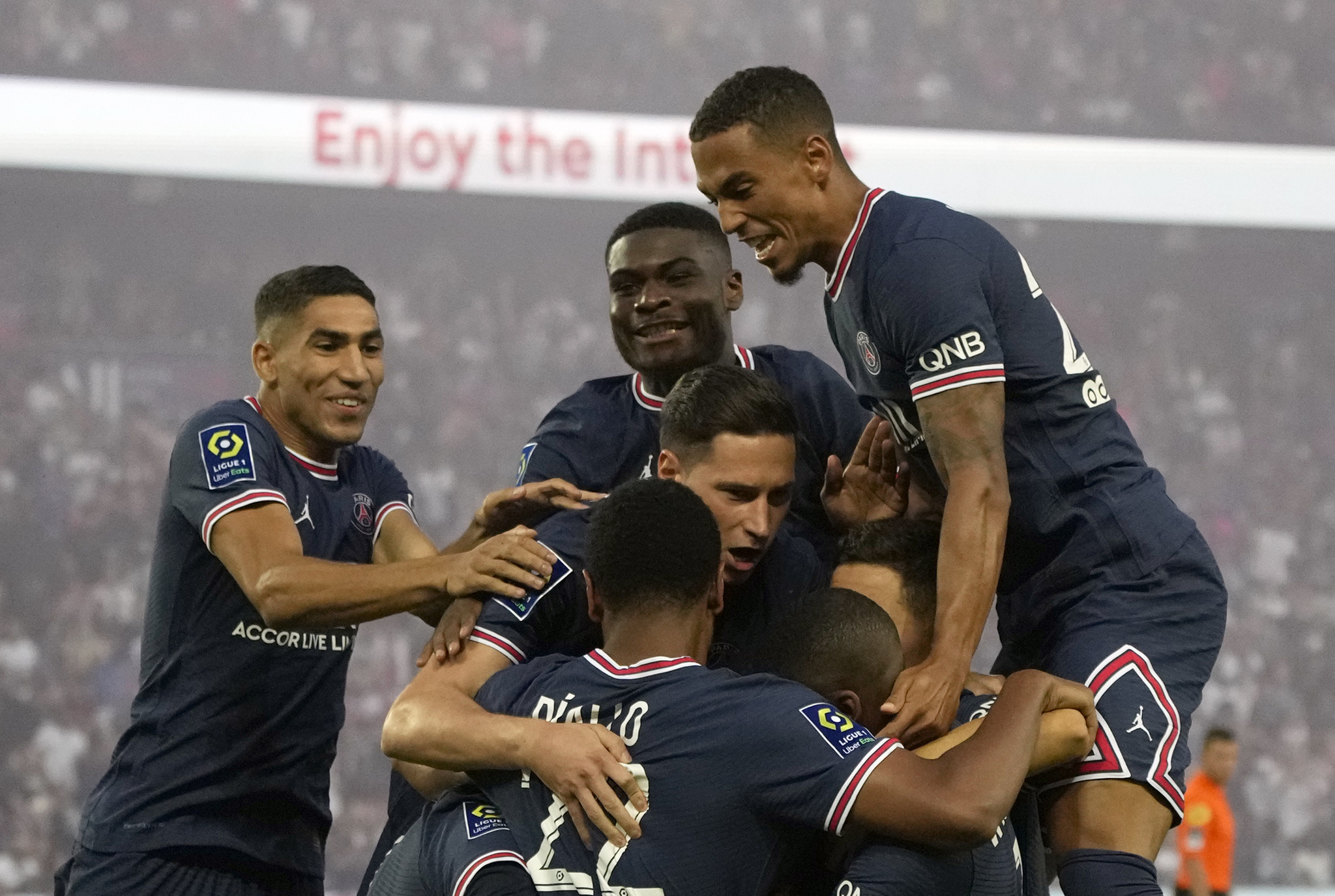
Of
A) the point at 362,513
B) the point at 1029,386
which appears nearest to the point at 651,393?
the point at 362,513

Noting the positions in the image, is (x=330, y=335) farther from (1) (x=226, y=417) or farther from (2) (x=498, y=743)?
(2) (x=498, y=743)

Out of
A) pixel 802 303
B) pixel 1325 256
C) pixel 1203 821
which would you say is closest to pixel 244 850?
pixel 1203 821

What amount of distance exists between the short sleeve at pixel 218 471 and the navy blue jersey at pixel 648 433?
2.05ft

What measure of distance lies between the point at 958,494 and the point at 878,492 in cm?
70

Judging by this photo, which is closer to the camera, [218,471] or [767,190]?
[767,190]

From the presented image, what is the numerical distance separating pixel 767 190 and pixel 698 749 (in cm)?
117

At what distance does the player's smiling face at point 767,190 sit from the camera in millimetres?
3008

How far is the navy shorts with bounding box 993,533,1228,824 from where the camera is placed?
280 centimetres

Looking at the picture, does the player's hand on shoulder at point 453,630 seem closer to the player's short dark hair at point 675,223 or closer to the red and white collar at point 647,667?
the red and white collar at point 647,667

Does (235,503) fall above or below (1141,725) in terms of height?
above

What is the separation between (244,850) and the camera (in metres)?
3.63

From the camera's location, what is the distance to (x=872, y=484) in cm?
346

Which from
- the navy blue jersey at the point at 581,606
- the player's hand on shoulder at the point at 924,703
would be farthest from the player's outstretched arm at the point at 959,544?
the navy blue jersey at the point at 581,606

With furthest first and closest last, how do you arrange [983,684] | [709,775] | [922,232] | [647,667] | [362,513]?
1. [362,513]
2. [983,684]
3. [922,232]
4. [647,667]
5. [709,775]
